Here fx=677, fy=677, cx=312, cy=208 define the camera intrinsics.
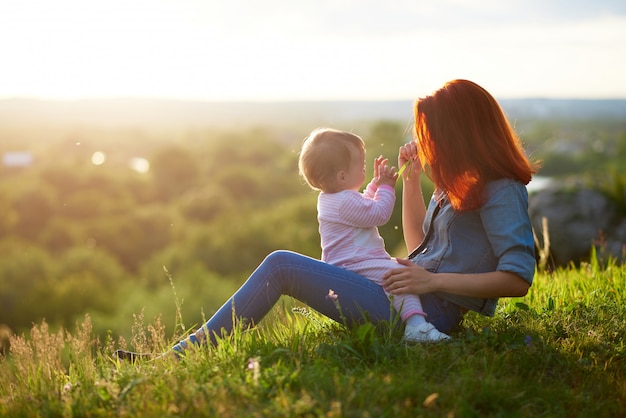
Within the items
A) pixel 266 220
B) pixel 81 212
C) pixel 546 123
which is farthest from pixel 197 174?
pixel 546 123

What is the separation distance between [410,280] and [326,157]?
789 millimetres

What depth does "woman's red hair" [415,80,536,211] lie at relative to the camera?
3.20 m

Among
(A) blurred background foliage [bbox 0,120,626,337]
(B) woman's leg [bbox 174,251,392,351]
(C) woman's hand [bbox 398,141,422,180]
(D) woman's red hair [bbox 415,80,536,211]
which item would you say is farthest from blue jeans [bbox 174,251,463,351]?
(A) blurred background foliage [bbox 0,120,626,337]

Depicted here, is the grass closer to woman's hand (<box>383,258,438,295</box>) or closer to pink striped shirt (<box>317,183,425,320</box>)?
woman's hand (<box>383,258,438,295</box>)

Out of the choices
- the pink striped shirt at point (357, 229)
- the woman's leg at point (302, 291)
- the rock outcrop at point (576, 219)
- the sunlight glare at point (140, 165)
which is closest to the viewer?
the woman's leg at point (302, 291)

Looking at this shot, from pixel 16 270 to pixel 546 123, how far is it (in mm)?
51699

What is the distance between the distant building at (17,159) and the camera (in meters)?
70.6

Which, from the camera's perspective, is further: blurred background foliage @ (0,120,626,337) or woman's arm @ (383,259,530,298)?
blurred background foliage @ (0,120,626,337)

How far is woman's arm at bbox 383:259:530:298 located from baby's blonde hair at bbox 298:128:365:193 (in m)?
0.61

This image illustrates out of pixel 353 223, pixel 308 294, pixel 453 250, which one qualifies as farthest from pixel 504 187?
pixel 308 294

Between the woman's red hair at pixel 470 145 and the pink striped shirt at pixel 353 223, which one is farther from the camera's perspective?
the pink striped shirt at pixel 353 223

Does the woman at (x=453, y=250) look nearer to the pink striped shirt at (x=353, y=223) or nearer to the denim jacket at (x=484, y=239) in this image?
the denim jacket at (x=484, y=239)

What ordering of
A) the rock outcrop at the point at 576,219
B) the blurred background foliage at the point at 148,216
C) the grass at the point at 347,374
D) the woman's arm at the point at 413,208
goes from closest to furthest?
the grass at the point at 347,374, the woman's arm at the point at 413,208, the rock outcrop at the point at 576,219, the blurred background foliage at the point at 148,216

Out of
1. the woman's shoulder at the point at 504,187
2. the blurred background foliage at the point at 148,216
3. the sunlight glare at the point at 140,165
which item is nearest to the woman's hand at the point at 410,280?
the woman's shoulder at the point at 504,187
